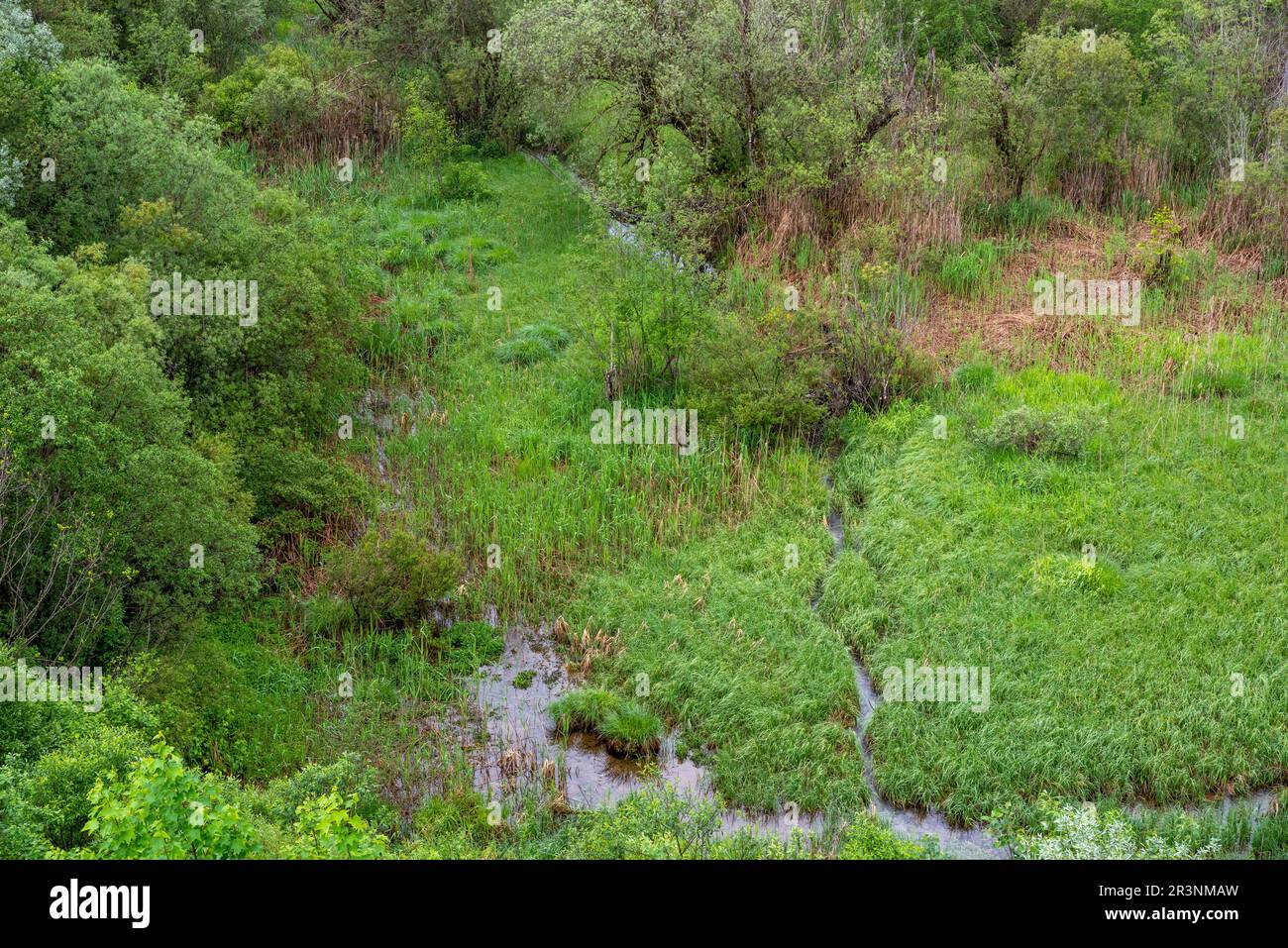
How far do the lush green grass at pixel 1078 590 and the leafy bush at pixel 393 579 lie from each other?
4672 mm

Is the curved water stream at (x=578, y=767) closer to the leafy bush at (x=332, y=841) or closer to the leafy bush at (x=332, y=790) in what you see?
the leafy bush at (x=332, y=790)

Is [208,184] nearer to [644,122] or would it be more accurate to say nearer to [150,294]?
[150,294]

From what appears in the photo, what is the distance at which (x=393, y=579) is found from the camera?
562 inches

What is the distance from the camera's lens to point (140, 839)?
7.36 metres

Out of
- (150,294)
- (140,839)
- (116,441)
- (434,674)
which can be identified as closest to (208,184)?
(150,294)

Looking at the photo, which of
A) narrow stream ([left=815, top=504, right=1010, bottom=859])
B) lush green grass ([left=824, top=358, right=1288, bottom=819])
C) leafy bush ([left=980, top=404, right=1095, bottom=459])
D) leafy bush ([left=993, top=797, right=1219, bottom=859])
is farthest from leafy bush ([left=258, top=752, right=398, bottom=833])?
leafy bush ([left=980, top=404, right=1095, bottom=459])

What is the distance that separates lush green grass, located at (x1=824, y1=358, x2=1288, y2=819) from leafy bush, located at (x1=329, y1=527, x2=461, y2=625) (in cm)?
467

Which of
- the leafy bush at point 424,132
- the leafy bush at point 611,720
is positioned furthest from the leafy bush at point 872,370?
the leafy bush at point 424,132

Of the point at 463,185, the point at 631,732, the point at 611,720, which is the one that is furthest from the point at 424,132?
the point at 631,732

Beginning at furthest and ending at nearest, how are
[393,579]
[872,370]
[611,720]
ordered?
[872,370]
[393,579]
[611,720]

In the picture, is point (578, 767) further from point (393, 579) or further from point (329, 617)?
point (329, 617)

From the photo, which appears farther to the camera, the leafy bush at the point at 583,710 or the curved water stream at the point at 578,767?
the leafy bush at the point at 583,710

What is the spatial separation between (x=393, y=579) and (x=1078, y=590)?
7911 millimetres

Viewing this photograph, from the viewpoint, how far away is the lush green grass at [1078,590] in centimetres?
1185
